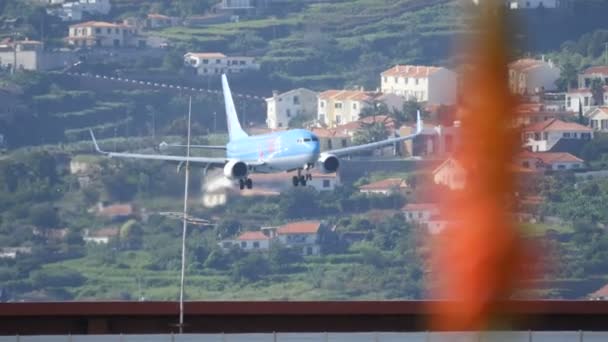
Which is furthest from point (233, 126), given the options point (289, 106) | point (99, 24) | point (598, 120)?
point (99, 24)

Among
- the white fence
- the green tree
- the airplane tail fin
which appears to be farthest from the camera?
the green tree

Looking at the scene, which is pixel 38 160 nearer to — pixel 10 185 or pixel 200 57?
pixel 10 185

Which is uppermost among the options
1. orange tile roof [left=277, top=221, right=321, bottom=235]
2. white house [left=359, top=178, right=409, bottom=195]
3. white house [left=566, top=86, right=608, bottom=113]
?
white house [left=566, top=86, right=608, bottom=113]

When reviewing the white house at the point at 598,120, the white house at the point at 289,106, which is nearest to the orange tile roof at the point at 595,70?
the white house at the point at 598,120

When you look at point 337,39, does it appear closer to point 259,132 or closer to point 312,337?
point 259,132

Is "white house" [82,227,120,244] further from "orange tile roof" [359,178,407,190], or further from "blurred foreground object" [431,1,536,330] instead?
"blurred foreground object" [431,1,536,330]

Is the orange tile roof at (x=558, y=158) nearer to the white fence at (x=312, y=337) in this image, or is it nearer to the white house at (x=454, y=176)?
the white house at (x=454, y=176)

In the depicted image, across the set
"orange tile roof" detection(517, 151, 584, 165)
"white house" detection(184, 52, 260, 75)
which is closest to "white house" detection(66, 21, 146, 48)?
"white house" detection(184, 52, 260, 75)
